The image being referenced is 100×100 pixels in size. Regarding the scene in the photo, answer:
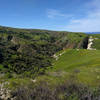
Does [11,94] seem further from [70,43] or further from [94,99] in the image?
[70,43]

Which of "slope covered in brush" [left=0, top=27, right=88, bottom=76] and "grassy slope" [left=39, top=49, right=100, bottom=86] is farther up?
"grassy slope" [left=39, top=49, right=100, bottom=86]

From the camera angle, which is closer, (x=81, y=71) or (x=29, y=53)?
(x=81, y=71)

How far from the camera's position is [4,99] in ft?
30.0

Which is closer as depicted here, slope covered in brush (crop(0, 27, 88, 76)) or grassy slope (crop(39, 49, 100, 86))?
grassy slope (crop(39, 49, 100, 86))

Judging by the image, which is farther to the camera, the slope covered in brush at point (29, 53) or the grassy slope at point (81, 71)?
the slope covered in brush at point (29, 53)

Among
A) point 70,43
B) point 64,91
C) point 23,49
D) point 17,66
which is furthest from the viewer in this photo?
point 70,43

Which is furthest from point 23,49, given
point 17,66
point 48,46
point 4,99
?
point 4,99

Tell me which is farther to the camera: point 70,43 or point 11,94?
point 70,43

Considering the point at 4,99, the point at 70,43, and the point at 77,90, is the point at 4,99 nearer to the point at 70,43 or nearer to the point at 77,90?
the point at 77,90

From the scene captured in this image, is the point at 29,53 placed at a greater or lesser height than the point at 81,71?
lesser

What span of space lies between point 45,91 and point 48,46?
4322 inches

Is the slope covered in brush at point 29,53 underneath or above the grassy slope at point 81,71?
underneath

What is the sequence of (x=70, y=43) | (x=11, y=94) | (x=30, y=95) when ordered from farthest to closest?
(x=70, y=43)
(x=11, y=94)
(x=30, y=95)

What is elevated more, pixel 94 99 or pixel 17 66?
pixel 94 99
